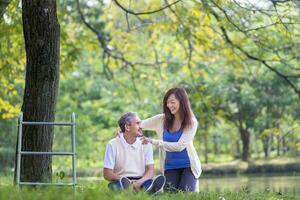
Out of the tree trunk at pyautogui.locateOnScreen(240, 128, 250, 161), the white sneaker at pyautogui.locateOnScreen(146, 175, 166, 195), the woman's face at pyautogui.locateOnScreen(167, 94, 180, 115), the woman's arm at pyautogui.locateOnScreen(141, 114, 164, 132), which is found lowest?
the white sneaker at pyautogui.locateOnScreen(146, 175, 166, 195)

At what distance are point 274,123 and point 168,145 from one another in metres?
16.5

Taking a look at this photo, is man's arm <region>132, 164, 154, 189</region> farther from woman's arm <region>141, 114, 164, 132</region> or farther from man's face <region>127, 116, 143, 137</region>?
woman's arm <region>141, 114, 164, 132</region>

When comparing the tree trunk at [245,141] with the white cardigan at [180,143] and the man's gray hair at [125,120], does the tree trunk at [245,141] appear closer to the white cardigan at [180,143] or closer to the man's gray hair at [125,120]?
the white cardigan at [180,143]

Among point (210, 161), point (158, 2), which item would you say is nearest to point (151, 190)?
point (158, 2)

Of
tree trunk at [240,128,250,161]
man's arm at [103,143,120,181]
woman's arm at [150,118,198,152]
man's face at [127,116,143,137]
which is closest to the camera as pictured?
man's arm at [103,143,120,181]

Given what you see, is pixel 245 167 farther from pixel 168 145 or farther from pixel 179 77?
pixel 168 145

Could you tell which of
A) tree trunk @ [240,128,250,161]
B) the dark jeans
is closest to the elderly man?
the dark jeans

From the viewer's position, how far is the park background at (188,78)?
12.7 meters

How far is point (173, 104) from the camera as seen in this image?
26.0 feet

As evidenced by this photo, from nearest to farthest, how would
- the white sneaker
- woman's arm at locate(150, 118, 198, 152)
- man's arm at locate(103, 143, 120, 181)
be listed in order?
the white sneaker, man's arm at locate(103, 143, 120, 181), woman's arm at locate(150, 118, 198, 152)

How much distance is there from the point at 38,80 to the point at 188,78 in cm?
1596

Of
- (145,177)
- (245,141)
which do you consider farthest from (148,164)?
(245,141)

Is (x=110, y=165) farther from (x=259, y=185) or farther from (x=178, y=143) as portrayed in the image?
(x=259, y=185)

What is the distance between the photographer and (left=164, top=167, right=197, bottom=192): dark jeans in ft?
26.0
